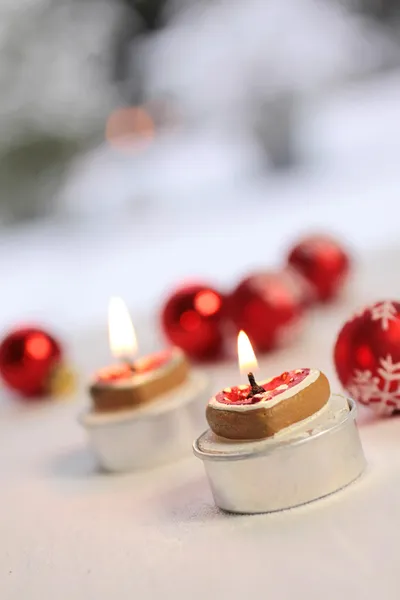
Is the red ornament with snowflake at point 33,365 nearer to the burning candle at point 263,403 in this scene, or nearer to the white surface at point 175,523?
the white surface at point 175,523

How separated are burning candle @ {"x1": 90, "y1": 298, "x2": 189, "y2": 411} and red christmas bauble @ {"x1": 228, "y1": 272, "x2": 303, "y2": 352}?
0.30 m

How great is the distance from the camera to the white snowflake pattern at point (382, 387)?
3.15 ft

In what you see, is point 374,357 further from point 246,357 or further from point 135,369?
point 135,369

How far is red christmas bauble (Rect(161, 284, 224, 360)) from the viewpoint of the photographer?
1446 millimetres

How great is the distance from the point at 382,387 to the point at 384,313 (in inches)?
3.3

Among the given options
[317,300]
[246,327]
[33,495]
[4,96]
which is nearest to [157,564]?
[33,495]

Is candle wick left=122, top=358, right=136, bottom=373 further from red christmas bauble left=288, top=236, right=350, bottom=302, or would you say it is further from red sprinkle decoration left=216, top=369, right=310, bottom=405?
red christmas bauble left=288, top=236, right=350, bottom=302

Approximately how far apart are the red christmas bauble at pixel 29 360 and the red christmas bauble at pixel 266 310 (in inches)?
12.3

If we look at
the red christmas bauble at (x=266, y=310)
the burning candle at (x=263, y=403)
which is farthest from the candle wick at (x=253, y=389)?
the red christmas bauble at (x=266, y=310)

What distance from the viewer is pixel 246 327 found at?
142cm

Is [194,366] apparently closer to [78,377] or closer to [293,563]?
[78,377]

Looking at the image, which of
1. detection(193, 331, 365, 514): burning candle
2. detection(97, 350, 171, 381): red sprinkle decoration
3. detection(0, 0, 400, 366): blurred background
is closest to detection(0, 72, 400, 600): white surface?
detection(193, 331, 365, 514): burning candle

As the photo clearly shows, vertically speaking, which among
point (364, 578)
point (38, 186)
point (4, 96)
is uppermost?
point (4, 96)

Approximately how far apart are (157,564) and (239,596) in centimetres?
11
